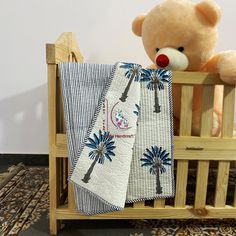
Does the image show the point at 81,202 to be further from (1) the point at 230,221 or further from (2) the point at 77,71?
(1) the point at 230,221

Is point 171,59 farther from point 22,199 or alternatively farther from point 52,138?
point 22,199

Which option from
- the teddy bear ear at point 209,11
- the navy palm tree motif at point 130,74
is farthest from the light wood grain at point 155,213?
the teddy bear ear at point 209,11

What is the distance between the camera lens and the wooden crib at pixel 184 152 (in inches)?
29.9

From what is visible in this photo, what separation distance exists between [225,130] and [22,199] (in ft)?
2.72

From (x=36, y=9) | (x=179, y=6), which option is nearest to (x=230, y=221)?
(x=179, y=6)

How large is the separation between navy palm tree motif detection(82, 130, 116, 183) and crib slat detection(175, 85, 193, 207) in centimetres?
23

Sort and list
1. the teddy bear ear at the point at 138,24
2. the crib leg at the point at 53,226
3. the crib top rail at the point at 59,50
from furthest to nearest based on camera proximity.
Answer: the teddy bear ear at the point at 138,24, the crib leg at the point at 53,226, the crib top rail at the point at 59,50

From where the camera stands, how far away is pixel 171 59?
83 cm

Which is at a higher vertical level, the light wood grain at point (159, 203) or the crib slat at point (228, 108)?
the crib slat at point (228, 108)

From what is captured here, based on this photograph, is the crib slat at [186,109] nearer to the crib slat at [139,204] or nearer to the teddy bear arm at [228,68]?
the teddy bear arm at [228,68]

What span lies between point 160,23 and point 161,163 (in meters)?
0.48

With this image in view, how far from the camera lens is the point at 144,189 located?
2.60ft

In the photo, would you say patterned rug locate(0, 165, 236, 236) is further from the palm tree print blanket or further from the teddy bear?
the teddy bear

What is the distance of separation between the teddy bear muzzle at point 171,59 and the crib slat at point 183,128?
102 mm
